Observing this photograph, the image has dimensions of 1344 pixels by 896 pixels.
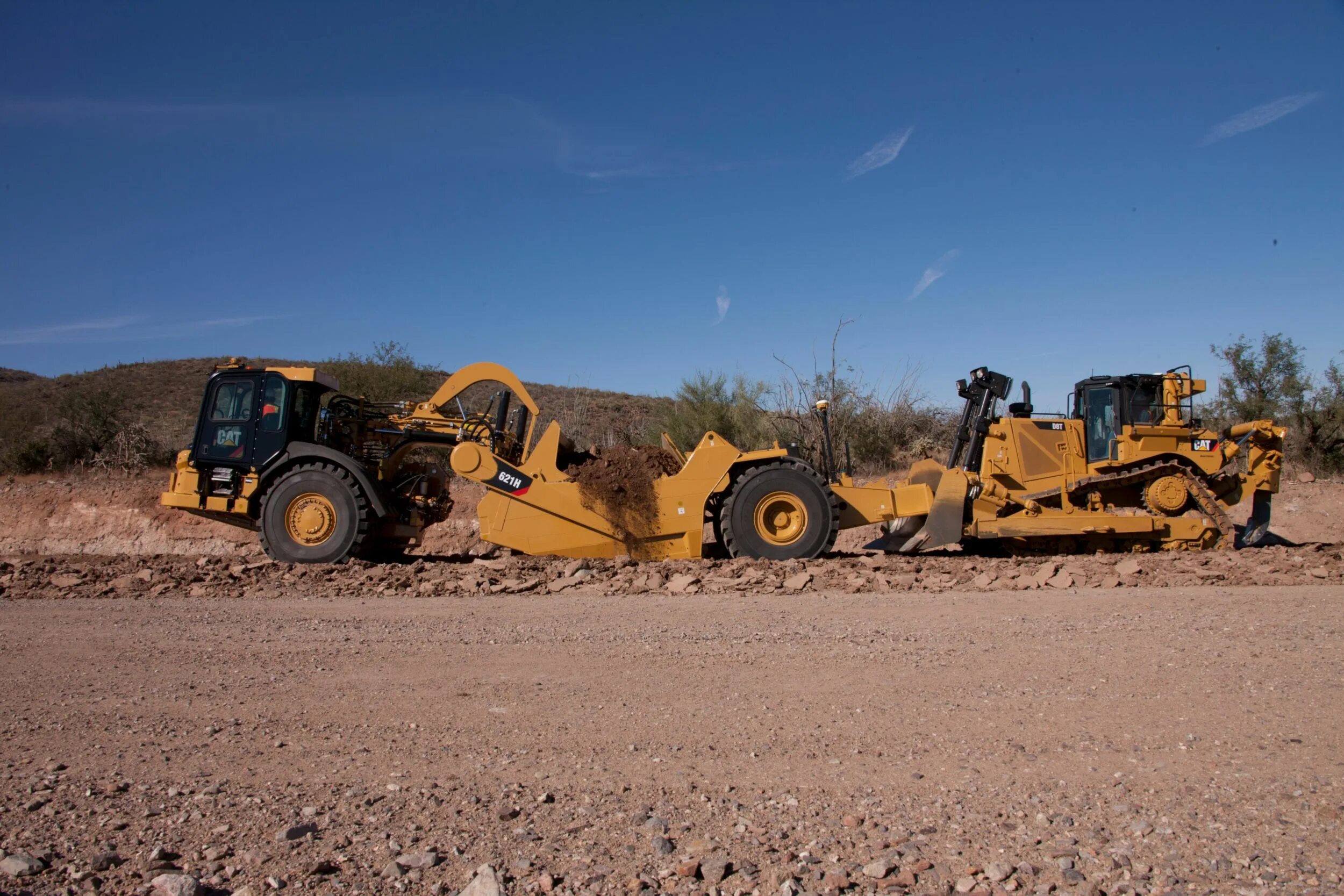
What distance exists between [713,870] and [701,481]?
26.6 feet

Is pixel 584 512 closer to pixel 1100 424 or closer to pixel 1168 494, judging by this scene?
pixel 1100 424

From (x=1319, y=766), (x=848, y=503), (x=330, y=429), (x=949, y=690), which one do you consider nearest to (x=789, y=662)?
(x=949, y=690)

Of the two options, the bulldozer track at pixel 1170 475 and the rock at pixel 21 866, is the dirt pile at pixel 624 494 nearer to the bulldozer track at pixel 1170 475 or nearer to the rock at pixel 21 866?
the bulldozer track at pixel 1170 475

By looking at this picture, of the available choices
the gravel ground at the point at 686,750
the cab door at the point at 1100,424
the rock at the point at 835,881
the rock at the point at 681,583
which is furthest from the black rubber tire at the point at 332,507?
Result: the cab door at the point at 1100,424

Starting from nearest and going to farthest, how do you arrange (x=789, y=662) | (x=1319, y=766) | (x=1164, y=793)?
(x=1164, y=793), (x=1319, y=766), (x=789, y=662)

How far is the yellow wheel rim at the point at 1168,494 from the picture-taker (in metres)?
12.2

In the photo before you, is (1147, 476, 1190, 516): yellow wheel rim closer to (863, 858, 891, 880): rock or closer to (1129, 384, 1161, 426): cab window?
(1129, 384, 1161, 426): cab window

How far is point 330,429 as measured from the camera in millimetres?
11852

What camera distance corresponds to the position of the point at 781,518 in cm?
1117

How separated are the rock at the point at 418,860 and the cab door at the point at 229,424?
9366 mm

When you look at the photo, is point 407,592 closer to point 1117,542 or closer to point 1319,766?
point 1319,766

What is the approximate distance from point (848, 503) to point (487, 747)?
7.94 metres

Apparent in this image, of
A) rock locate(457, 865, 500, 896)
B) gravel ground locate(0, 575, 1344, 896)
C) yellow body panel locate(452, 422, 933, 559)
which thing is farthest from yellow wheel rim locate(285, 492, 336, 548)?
rock locate(457, 865, 500, 896)

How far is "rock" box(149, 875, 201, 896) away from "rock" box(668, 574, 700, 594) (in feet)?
21.3
